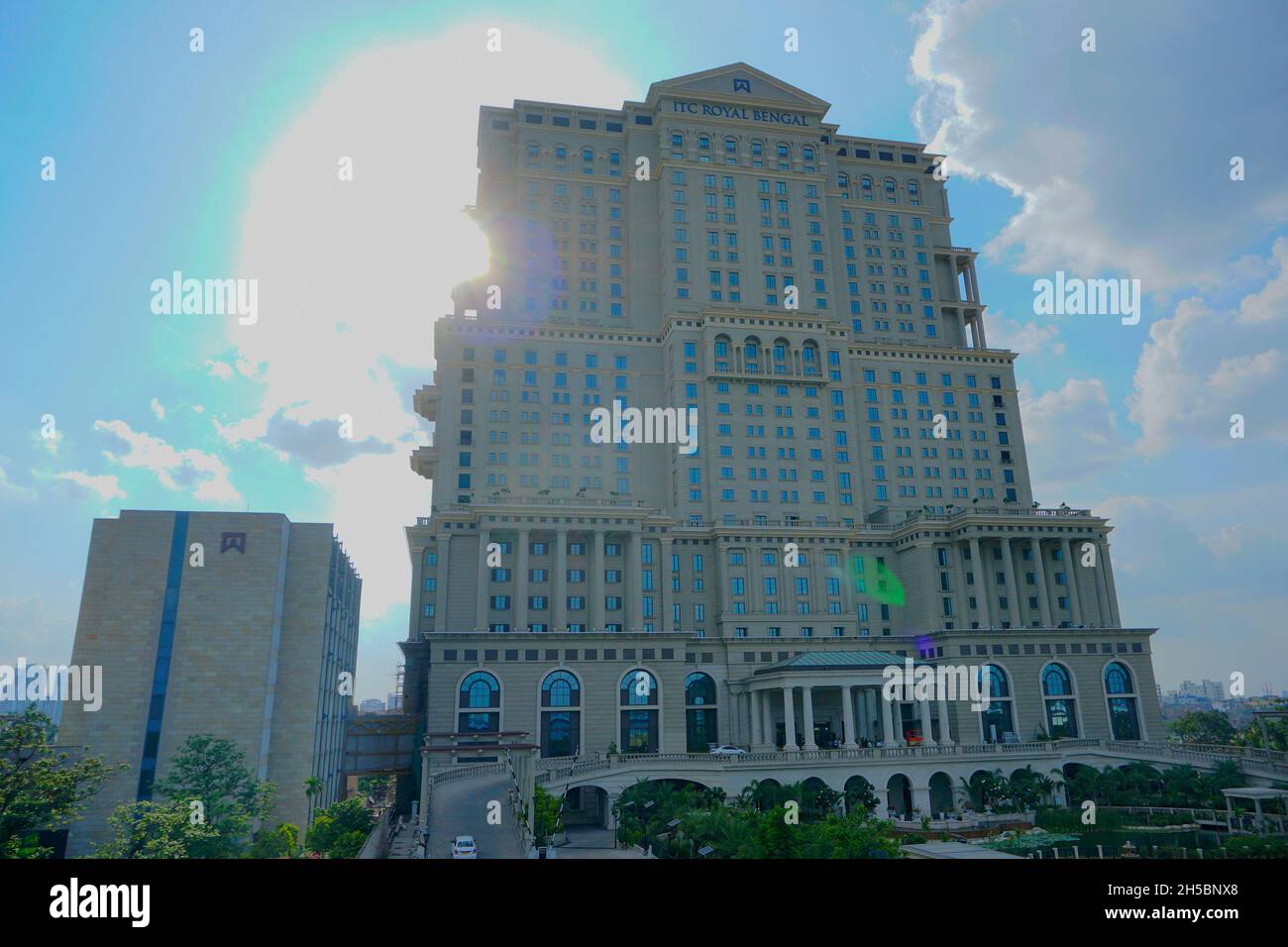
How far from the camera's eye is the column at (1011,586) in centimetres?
9431

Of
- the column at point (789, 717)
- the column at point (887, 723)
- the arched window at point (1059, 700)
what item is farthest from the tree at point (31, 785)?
the arched window at point (1059, 700)

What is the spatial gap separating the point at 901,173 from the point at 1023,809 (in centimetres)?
9440

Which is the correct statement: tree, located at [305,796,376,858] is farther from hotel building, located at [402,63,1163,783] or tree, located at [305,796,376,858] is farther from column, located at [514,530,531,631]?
column, located at [514,530,531,631]

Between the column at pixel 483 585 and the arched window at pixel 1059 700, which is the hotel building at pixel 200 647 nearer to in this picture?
the column at pixel 483 585

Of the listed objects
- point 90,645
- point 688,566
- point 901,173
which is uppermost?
point 901,173

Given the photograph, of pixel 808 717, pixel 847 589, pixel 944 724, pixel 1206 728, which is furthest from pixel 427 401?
pixel 1206 728

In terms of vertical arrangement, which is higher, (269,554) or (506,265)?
(506,265)

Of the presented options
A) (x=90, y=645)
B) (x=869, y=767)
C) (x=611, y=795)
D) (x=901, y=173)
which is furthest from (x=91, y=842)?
(x=901, y=173)

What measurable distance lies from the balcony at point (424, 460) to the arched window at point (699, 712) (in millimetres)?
44777

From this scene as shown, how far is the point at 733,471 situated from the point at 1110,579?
44.8 meters

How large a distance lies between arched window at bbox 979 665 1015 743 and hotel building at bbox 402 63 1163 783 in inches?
10.9

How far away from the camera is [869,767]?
6806cm

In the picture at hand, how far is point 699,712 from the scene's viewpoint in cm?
8581
